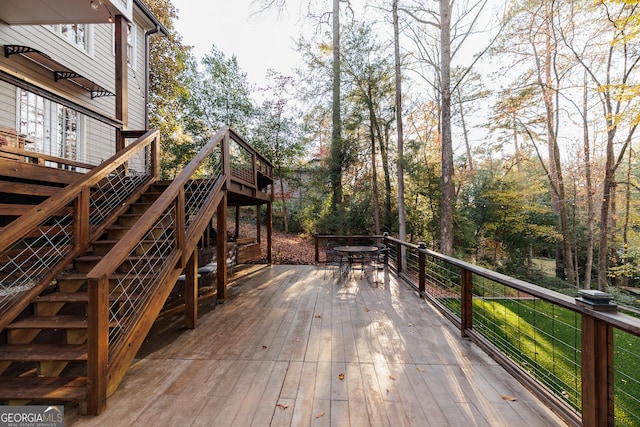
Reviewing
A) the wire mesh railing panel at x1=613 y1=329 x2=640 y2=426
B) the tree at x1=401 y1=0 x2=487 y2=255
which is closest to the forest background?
the tree at x1=401 y1=0 x2=487 y2=255

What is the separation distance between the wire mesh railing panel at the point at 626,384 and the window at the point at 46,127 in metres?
8.28

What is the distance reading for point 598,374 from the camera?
1.45m

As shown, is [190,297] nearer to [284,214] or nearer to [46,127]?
[46,127]

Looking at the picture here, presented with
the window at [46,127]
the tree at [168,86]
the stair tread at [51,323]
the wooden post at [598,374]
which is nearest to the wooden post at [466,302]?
the wooden post at [598,374]

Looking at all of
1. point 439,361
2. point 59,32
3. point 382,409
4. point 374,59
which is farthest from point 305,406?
point 374,59

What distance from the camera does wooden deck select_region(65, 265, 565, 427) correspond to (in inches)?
69.7

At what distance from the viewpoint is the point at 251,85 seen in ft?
40.7

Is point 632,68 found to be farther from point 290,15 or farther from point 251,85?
point 251,85

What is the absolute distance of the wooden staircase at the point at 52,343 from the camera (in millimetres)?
1821

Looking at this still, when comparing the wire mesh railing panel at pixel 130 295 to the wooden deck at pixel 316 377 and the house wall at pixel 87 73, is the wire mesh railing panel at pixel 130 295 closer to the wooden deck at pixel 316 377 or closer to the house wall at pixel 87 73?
the wooden deck at pixel 316 377

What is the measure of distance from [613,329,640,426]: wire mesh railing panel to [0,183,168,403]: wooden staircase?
156 inches

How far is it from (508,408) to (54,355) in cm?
317

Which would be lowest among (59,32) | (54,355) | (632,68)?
(54,355)

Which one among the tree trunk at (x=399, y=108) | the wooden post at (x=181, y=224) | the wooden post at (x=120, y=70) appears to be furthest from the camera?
the tree trunk at (x=399, y=108)
